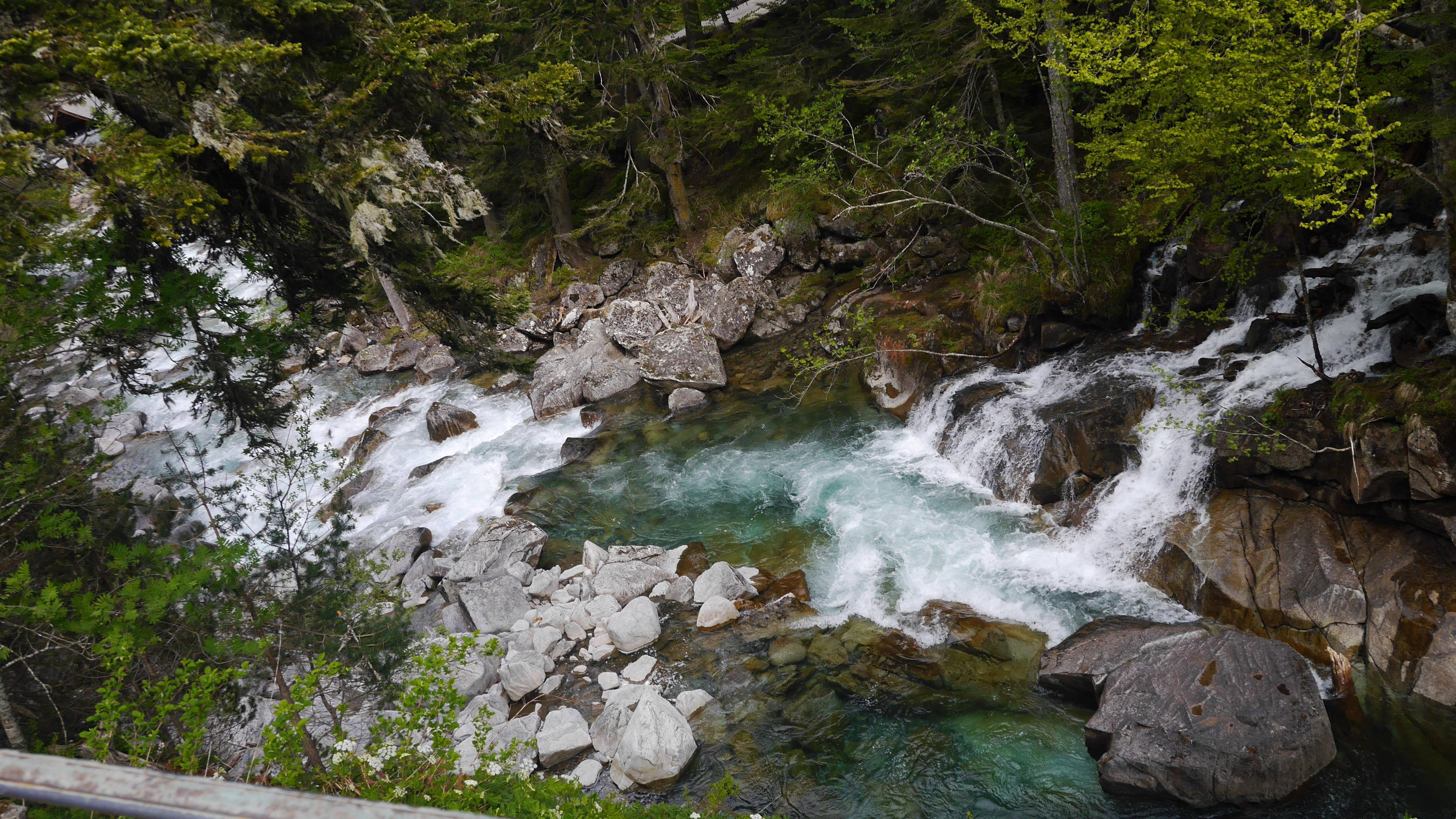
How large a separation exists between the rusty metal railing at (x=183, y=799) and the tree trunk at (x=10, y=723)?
10.7 ft

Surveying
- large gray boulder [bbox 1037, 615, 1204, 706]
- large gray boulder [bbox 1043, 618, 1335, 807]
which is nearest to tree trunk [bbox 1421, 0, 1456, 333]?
large gray boulder [bbox 1043, 618, 1335, 807]

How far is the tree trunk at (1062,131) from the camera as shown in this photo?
10.8 m

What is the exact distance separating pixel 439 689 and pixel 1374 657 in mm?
8691

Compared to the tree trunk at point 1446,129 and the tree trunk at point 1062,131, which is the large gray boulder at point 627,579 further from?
the tree trunk at point 1446,129

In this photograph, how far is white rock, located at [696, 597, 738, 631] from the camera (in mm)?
9461

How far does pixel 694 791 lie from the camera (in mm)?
7055

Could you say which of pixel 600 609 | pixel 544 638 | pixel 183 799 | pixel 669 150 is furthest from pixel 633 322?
pixel 183 799

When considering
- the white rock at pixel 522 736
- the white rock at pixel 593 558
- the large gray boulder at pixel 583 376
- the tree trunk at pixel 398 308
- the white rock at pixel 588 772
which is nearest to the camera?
the white rock at pixel 588 772

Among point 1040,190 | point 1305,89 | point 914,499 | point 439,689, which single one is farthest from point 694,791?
point 1040,190

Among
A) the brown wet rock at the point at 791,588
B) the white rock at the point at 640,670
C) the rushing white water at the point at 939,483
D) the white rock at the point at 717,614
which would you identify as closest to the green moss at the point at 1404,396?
the rushing white water at the point at 939,483

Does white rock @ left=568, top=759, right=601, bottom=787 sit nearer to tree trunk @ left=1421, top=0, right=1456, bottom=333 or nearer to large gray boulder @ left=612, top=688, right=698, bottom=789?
large gray boulder @ left=612, top=688, right=698, bottom=789

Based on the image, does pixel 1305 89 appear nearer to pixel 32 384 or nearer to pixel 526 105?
pixel 526 105

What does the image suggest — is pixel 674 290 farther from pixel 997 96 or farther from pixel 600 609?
pixel 600 609

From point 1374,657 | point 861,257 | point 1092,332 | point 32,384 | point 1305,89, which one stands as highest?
point 32,384
